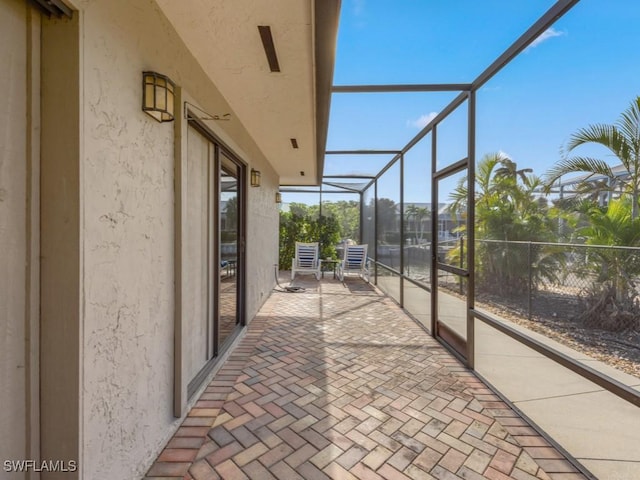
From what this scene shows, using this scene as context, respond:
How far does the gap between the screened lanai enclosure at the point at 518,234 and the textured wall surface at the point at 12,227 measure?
2317mm

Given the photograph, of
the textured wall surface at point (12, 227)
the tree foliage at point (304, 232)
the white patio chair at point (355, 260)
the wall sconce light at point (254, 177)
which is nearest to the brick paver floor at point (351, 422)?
the textured wall surface at point (12, 227)

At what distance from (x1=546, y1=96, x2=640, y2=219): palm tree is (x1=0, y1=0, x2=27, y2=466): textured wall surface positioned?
7.80 ft

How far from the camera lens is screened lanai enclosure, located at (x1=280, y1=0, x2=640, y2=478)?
1622 millimetres

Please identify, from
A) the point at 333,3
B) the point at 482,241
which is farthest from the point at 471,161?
the point at 333,3

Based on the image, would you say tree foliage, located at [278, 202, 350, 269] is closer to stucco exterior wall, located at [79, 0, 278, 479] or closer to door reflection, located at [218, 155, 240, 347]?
door reflection, located at [218, 155, 240, 347]

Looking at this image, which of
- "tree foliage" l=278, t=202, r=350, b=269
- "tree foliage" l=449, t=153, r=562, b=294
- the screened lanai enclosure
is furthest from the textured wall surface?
"tree foliage" l=278, t=202, r=350, b=269

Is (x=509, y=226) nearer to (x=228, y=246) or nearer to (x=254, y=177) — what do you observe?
(x=228, y=246)

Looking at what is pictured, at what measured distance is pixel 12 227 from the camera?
100cm

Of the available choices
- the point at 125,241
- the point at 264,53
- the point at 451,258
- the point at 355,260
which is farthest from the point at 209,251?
the point at 355,260

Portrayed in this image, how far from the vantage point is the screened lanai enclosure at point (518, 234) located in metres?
1.62

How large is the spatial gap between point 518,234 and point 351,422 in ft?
5.72

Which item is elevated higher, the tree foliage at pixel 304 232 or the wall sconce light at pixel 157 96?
the wall sconce light at pixel 157 96

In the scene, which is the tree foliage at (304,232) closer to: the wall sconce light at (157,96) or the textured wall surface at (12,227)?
the wall sconce light at (157,96)

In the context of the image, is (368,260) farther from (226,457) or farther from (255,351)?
(226,457)
